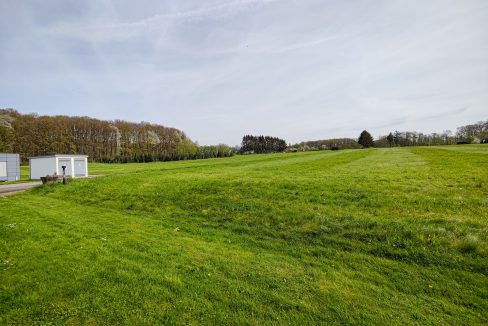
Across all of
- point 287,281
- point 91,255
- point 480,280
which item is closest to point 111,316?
point 91,255

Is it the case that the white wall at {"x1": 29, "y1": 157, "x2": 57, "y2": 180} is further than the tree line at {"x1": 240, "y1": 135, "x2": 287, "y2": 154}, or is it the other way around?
the tree line at {"x1": 240, "y1": 135, "x2": 287, "y2": 154}

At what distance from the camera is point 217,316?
4.24 meters

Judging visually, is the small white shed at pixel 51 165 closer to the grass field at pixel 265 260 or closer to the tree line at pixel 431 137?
the grass field at pixel 265 260

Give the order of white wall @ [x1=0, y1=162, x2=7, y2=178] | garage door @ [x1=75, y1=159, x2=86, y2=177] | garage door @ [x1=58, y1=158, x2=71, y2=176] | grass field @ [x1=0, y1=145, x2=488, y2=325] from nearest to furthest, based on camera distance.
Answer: grass field @ [x1=0, y1=145, x2=488, y2=325]
white wall @ [x1=0, y1=162, x2=7, y2=178]
garage door @ [x1=58, y1=158, x2=71, y2=176]
garage door @ [x1=75, y1=159, x2=86, y2=177]

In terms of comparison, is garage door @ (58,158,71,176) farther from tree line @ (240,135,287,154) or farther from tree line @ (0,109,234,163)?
tree line @ (240,135,287,154)

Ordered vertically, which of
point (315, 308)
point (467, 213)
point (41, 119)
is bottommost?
point (315, 308)

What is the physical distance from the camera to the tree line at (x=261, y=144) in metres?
155

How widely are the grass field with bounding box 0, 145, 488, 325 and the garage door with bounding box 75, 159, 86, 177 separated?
30.0m

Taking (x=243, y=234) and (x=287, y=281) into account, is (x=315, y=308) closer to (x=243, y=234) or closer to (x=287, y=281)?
(x=287, y=281)

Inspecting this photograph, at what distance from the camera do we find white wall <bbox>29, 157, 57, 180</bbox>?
34875 millimetres

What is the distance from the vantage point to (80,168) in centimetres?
3844

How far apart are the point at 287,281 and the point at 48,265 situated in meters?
6.12

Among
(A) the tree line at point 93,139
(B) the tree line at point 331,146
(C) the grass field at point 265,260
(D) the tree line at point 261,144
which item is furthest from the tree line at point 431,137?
(C) the grass field at point 265,260

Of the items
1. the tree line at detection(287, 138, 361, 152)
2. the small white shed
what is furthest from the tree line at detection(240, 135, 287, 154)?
the small white shed
